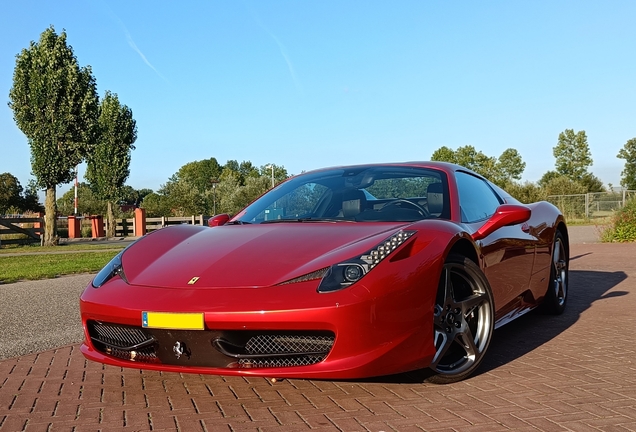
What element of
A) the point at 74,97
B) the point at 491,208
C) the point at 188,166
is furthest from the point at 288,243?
the point at 188,166

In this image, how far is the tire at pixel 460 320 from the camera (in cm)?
342

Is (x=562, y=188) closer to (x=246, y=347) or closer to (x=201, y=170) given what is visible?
(x=246, y=347)

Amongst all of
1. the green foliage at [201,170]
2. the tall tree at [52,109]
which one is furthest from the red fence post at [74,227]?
the green foliage at [201,170]

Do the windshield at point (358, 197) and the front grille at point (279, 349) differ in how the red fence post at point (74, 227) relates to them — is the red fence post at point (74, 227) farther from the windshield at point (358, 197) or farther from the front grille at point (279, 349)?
the front grille at point (279, 349)

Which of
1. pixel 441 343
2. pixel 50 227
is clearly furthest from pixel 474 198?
pixel 50 227

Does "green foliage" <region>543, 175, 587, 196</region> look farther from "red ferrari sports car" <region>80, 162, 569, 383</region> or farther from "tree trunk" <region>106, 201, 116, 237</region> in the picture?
"red ferrari sports car" <region>80, 162, 569, 383</region>

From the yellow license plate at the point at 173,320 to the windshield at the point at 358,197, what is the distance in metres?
1.34

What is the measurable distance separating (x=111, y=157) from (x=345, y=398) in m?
34.7

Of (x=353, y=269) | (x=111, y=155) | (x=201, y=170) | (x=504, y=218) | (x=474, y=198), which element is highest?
(x=201, y=170)

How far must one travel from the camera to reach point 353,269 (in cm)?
301

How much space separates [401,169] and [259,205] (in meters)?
1.06

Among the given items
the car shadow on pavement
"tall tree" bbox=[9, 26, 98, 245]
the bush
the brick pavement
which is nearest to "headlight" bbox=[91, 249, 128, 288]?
the brick pavement

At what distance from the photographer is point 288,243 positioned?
3498 mm

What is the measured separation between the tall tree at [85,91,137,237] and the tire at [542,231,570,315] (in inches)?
1256
